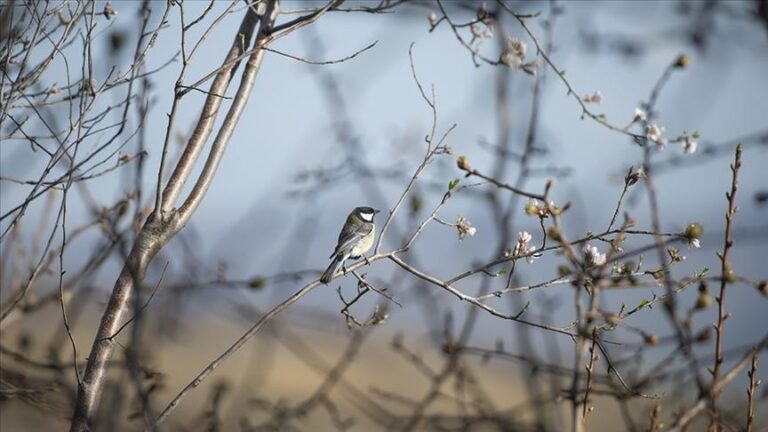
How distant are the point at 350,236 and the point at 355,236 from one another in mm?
77

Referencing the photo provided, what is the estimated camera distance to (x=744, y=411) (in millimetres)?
2051

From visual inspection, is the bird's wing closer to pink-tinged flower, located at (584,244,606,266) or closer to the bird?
the bird

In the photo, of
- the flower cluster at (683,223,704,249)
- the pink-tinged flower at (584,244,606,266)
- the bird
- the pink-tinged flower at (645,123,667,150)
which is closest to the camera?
the flower cluster at (683,223,704,249)

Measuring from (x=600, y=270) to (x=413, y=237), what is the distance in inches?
61.6

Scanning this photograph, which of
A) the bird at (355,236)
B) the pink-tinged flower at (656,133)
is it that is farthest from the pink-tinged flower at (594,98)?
the bird at (355,236)

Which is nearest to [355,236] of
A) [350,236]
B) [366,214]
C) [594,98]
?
[350,236]

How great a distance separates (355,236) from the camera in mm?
5195

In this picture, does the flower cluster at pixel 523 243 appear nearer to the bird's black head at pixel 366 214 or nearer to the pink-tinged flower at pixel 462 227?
the pink-tinged flower at pixel 462 227

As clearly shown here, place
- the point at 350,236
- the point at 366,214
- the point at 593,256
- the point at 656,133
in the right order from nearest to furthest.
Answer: the point at 593,256
the point at 656,133
the point at 350,236
the point at 366,214

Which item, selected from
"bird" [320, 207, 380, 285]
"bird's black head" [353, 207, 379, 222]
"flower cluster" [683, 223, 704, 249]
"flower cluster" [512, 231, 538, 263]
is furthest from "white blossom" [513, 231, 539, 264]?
"bird's black head" [353, 207, 379, 222]

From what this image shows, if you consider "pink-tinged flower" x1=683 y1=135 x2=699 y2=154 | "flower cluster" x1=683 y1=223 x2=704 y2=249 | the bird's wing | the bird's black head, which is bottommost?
"flower cluster" x1=683 y1=223 x2=704 y2=249

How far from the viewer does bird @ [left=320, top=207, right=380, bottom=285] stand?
4.79 metres

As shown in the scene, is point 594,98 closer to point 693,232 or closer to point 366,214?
point 693,232

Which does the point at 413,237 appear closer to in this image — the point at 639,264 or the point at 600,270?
the point at 639,264
